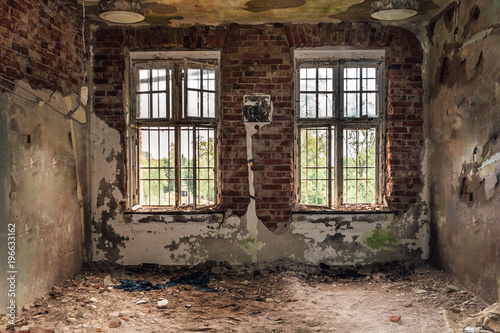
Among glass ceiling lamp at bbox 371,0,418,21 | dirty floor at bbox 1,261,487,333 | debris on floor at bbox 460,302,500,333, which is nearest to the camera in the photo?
debris on floor at bbox 460,302,500,333

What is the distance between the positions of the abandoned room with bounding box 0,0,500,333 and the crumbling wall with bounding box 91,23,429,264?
2 centimetres

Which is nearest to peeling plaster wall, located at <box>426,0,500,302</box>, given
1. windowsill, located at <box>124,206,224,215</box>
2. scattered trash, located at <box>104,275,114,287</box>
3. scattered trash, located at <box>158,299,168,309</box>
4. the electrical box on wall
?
the electrical box on wall

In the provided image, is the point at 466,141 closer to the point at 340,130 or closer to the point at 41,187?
the point at 340,130

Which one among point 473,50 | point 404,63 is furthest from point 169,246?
point 473,50

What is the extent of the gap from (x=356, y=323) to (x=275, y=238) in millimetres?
1492

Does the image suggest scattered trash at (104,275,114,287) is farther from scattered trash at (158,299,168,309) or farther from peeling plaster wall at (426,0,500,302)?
peeling plaster wall at (426,0,500,302)

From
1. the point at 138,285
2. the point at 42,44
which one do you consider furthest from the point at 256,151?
the point at 42,44

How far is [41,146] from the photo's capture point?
11.5 feet

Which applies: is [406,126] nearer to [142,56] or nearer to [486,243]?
[486,243]

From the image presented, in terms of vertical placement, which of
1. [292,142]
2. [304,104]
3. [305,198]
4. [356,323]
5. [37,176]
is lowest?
[356,323]

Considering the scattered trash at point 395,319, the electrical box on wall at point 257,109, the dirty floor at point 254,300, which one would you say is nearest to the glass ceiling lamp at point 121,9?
the electrical box on wall at point 257,109

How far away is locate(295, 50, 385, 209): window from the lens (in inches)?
177

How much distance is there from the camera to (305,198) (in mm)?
4594

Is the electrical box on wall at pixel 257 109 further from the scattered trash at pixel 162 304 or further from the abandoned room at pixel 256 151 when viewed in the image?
the scattered trash at pixel 162 304
